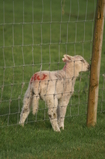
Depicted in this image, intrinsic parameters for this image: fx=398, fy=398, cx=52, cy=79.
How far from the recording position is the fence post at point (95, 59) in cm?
598

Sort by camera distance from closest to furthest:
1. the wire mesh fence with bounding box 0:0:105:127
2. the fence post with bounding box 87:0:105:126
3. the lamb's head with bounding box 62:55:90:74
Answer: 1. the fence post with bounding box 87:0:105:126
2. the wire mesh fence with bounding box 0:0:105:127
3. the lamb's head with bounding box 62:55:90:74

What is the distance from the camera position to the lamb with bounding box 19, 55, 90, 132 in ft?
20.0

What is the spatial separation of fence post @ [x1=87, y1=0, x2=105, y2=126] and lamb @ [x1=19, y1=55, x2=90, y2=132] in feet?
1.68

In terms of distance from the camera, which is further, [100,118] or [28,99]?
[100,118]

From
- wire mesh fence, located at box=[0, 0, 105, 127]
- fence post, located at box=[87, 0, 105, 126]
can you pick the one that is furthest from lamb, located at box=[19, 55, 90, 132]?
fence post, located at box=[87, 0, 105, 126]

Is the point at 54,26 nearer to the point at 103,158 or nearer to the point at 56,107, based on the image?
the point at 56,107

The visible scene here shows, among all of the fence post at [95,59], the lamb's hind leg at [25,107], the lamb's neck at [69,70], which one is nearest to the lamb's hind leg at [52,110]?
the lamb's hind leg at [25,107]

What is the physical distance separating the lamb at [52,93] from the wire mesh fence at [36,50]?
0.49 ft

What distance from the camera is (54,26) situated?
61.9 feet

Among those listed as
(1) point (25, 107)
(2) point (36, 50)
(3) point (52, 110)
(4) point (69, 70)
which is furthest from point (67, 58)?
(2) point (36, 50)

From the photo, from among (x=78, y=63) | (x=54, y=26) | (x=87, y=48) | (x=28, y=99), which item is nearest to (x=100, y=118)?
(x=78, y=63)

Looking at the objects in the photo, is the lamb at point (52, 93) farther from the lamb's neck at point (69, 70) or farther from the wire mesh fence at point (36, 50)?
the wire mesh fence at point (36, 50)

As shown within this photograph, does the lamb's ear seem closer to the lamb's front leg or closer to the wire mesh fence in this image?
the wire mesh fence

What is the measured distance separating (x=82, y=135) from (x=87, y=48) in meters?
9.25
